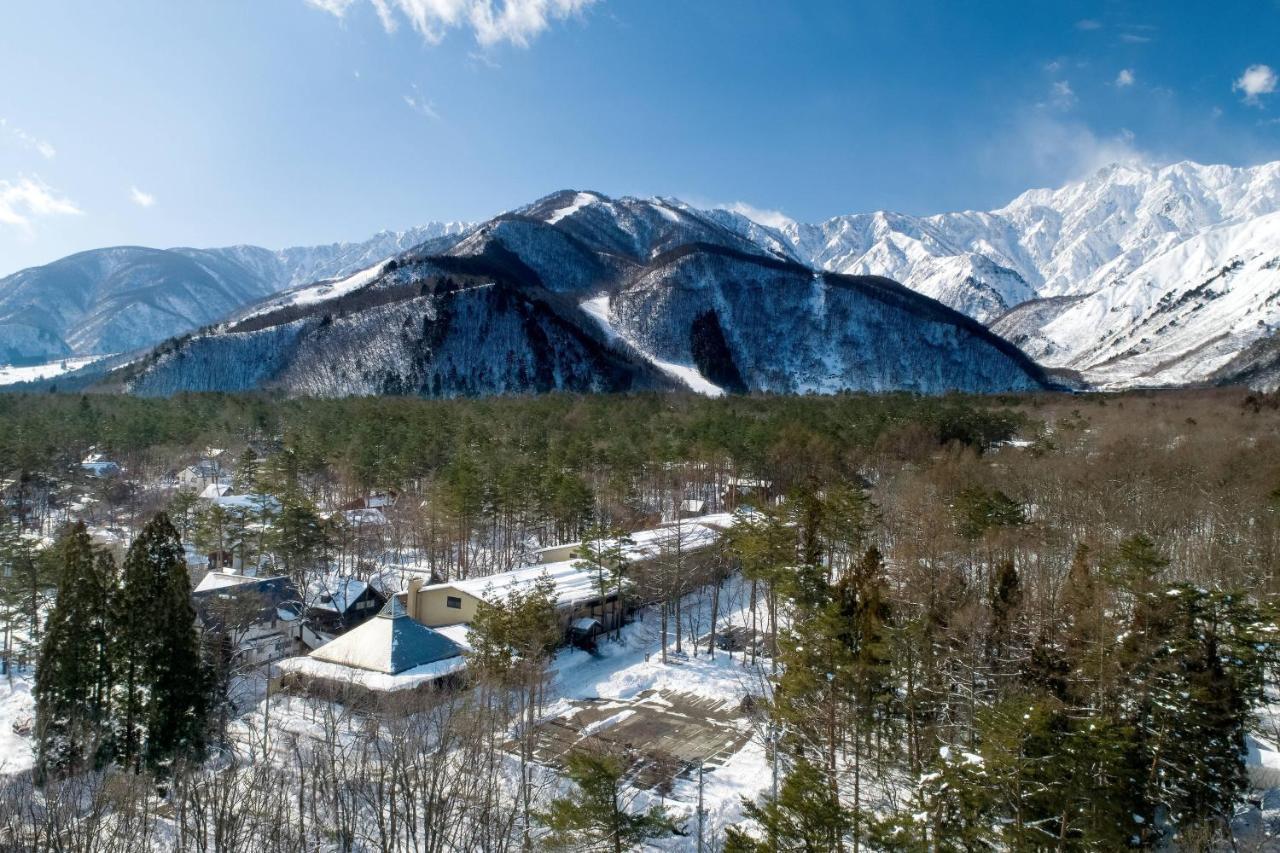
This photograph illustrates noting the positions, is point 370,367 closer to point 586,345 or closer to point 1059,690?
point 586,345

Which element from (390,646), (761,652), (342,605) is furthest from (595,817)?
(342,605)

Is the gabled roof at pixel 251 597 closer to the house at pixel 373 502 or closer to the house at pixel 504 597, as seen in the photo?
the house at pixel 504 597

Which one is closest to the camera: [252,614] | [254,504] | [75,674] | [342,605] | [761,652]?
[75,674]

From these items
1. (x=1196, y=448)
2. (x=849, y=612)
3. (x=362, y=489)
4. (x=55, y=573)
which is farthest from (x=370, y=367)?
(x=849, y=612)

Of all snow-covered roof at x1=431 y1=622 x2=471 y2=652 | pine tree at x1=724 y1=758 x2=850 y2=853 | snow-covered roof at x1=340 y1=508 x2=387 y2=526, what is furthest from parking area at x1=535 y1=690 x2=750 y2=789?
snow-covered roof at x1=340 y1=508 x2=387 y2=526

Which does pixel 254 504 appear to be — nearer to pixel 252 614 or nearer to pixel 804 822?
pixel 252 614

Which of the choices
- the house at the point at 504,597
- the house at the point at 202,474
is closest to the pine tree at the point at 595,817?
the house at the point at 504,597
